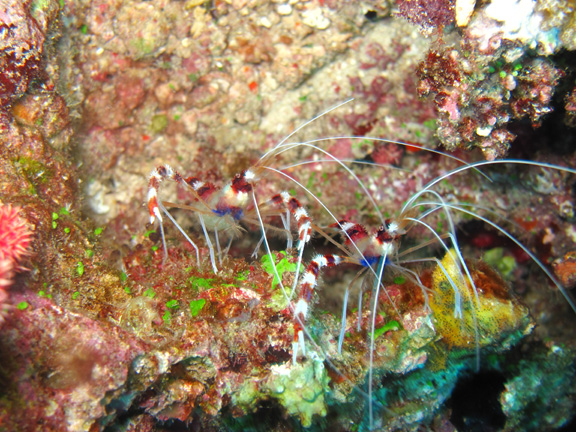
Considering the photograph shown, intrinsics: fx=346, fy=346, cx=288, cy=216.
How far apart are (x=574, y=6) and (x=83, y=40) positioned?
16.8ft

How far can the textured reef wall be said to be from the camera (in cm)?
260

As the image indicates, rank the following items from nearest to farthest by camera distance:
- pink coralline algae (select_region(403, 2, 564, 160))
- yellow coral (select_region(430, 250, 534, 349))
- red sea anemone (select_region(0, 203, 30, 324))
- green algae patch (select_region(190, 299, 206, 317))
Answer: red sea anemone (select_region(0, 203, 30, 324)), green algae patch (select_region(190, 299, 206, 317)), pink coralline algae (select_region(403, 2, 564, 160)), yellow coral (select_region(430, 250, 534, 349))

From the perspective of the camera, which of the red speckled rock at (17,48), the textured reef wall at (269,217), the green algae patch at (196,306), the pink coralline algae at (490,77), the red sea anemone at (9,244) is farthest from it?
the red speckled rock at (17,48)

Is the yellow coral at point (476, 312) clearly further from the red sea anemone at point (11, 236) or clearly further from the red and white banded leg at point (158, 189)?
the red sea anemone at point (11, 236)

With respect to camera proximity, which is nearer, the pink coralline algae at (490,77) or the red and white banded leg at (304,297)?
the red and white banded leg at (304,297)

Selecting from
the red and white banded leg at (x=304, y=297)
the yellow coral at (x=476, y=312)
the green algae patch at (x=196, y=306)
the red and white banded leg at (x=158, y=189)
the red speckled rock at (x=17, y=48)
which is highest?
the red speckled rock at (x=17, y=48)

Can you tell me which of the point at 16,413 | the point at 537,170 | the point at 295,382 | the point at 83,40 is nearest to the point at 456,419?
the point at 295,382

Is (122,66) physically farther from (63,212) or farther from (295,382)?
(295,382)

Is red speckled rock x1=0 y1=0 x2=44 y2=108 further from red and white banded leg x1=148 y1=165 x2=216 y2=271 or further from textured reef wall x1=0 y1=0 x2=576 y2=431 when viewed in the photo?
red and white banded leg x1=148 y1=165 x2=216 y2=271

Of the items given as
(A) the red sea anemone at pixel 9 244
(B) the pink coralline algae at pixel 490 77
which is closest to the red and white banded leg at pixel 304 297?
(B) the pink coralline algae at pixel 490 77

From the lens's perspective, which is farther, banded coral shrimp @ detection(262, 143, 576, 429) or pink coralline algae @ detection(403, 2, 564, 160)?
banded coral shrimp @ detection(262, 143, 576, 429)

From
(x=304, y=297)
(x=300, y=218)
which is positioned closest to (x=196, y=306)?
(x=304, y=297)

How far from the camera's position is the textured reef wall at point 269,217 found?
260 cm

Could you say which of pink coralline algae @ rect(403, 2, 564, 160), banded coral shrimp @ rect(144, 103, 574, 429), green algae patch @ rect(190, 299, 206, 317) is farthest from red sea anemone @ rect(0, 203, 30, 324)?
pink coralline algae @ rect(403, 2, 564, 160)
